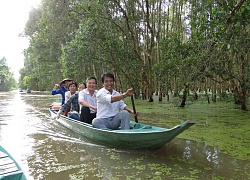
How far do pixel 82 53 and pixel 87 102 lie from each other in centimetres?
811

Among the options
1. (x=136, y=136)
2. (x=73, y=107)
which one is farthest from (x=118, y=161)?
(x=73, y=107)

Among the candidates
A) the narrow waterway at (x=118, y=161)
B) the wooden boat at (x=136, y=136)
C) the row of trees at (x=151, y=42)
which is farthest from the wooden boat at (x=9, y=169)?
the row of trees at (x=151, y=42)

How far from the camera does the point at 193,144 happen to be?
4.43 meters

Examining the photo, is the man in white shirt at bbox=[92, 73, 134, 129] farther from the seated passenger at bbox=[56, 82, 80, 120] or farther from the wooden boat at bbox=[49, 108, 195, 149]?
the seated passenger at bbox=[56, 82, 80, 120]

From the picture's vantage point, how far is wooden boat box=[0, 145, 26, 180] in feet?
5.77

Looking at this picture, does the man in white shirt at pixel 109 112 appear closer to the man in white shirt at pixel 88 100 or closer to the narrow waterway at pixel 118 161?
the narrow waterway at pixel 118 161

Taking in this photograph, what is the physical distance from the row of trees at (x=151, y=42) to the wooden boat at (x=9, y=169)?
3.03 m

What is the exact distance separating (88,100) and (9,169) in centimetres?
321

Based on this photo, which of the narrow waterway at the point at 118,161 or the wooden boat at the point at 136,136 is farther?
the wooden boat at the point at 136,136

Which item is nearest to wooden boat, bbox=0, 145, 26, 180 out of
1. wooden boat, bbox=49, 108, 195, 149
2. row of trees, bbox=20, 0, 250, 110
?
wooden boat, bbox=49, 108, 195, 149

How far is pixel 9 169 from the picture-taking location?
6.66 feet

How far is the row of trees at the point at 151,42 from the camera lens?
437cm

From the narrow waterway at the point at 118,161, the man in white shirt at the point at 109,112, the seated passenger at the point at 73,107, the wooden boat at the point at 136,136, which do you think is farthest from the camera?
the seated passenger at the point at 73,107

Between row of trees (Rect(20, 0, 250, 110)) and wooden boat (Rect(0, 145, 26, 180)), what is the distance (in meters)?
3.03
